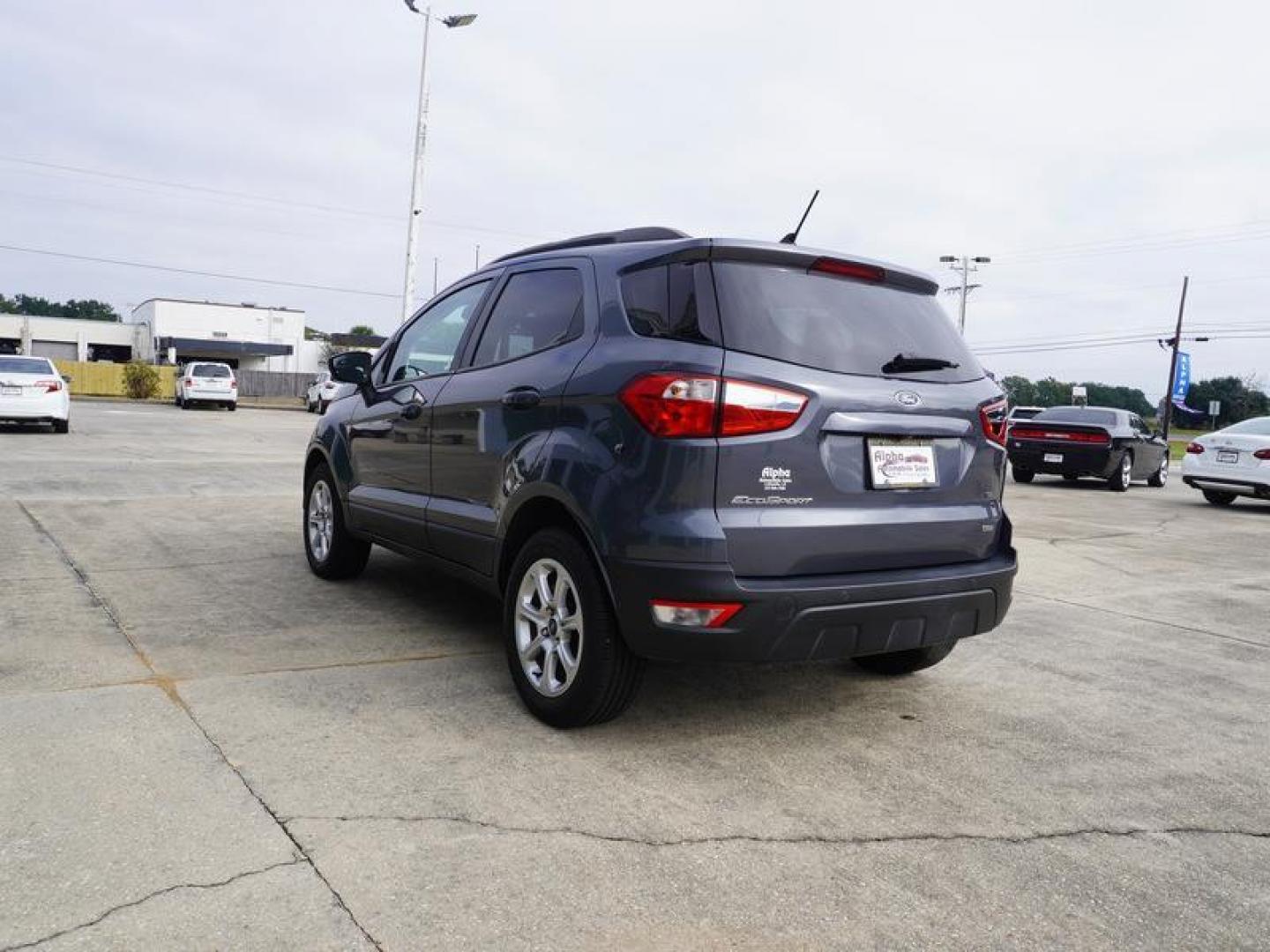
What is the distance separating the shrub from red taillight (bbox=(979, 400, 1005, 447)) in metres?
48.8

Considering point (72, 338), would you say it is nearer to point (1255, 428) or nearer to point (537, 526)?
point (1255, 428)

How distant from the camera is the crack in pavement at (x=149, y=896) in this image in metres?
2.27

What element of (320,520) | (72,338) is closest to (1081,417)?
(320,520)

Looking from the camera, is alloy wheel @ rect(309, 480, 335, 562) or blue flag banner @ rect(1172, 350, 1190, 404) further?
blue flag banner @ rect(1172, 350, 1190, 404)

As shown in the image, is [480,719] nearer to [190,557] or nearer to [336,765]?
[336,765]

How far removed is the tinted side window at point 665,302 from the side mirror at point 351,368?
8.29 feet

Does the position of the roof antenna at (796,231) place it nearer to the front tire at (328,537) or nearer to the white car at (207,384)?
the front tire at (328,537)

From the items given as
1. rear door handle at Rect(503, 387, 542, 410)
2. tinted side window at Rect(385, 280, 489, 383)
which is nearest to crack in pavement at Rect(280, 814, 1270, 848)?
rear door handle at Rect(503, 387, 542, 410)

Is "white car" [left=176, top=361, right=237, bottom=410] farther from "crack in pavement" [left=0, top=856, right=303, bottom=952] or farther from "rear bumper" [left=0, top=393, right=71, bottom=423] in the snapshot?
"crack in pavement" [left=0, top=856, right=303, bottom=952]

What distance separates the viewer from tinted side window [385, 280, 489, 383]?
4.94 metres

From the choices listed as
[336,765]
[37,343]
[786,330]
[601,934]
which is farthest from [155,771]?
[37,343]

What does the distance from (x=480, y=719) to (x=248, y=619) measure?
6.45 feet

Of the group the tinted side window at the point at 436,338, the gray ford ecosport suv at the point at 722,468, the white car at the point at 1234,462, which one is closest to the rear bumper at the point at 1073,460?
the white car at the point at 1234,462

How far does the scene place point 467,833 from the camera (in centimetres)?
291
